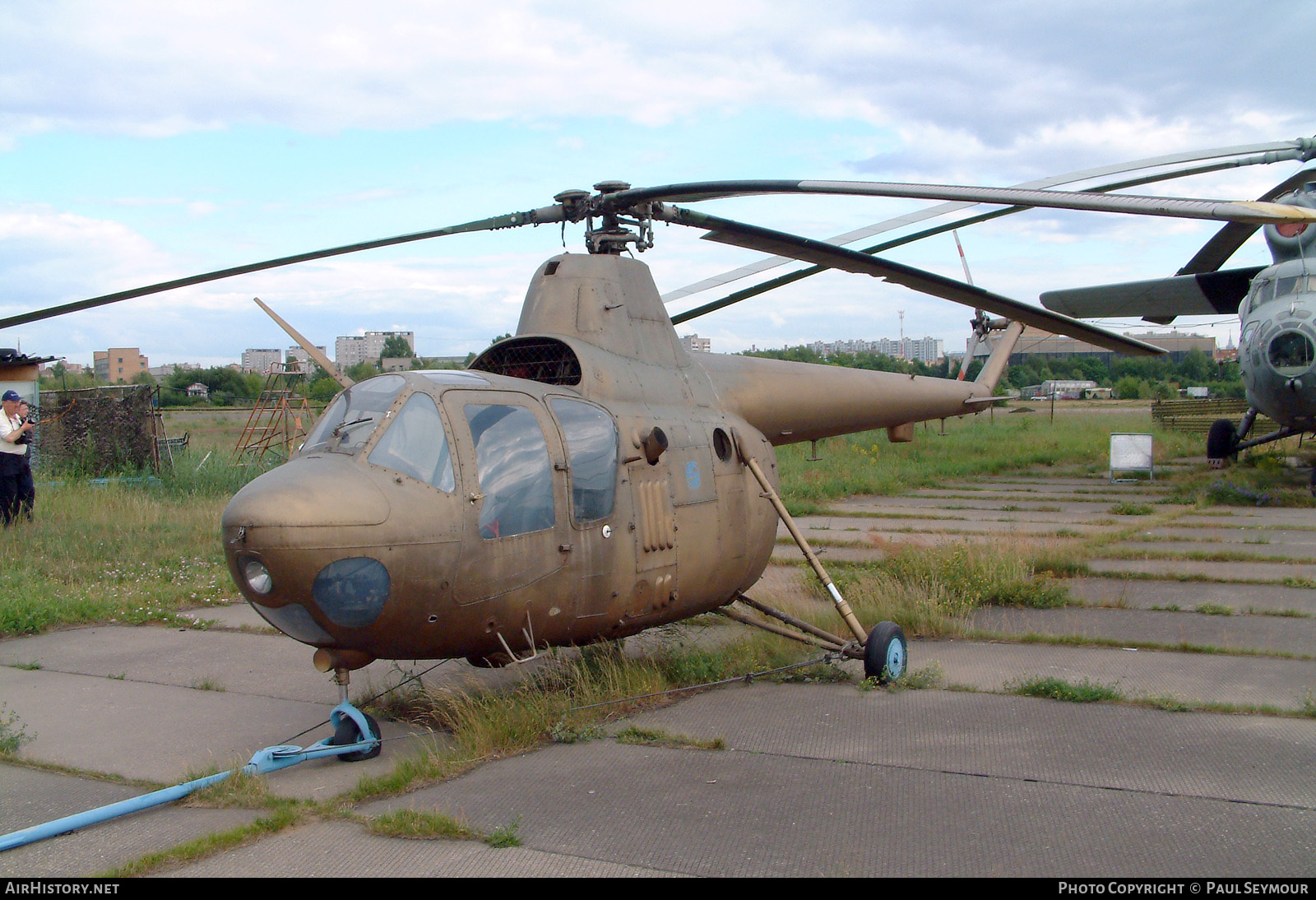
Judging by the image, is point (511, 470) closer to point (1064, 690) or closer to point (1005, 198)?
point (1005, 198)

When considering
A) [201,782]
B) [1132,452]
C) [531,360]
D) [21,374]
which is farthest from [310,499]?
[1132,452]

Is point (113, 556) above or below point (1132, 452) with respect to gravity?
below

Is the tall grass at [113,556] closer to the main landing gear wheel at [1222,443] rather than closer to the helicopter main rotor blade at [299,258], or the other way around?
the helicopter main rotor blade at [299,258]

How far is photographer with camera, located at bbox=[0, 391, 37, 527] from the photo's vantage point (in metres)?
12.3

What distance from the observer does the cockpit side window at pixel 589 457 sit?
6.05 meters

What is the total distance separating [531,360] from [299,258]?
1.69 m

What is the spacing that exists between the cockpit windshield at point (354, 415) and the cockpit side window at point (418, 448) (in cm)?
11

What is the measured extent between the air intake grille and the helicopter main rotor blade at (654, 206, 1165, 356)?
1.20m

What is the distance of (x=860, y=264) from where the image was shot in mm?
7016

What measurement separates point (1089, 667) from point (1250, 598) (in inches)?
133

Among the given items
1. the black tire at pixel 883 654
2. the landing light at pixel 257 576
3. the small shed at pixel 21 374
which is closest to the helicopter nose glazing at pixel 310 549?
the landing light at pixel 257 576

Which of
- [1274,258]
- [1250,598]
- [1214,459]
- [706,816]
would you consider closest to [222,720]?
[706,816]
